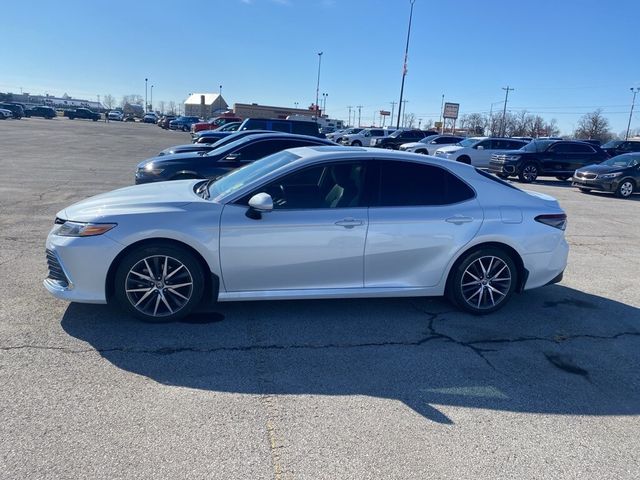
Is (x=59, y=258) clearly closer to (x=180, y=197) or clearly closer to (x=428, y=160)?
(x=180, y=197)

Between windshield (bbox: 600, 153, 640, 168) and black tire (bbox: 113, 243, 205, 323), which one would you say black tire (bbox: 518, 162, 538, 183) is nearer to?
windshield (bbox: 600, 153, 640, 168)

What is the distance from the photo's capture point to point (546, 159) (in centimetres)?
1928

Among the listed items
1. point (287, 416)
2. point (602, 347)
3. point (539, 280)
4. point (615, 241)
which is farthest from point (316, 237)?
point (615, 241)

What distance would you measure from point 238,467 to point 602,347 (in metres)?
3.47

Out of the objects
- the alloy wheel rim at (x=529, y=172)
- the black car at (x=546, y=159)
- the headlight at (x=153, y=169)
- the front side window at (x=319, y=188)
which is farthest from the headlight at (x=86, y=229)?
the alloy wheel rim at (x=529, y=172)

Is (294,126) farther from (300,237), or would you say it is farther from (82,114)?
(82,114)

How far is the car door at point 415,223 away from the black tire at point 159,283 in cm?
158

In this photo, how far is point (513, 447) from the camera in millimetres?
2922

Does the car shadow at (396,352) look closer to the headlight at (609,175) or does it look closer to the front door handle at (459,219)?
the front door handle at (459,219)

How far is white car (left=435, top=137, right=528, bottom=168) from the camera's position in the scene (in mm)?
22203

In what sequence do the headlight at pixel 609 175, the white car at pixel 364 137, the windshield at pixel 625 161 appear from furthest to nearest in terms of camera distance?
the white car at pixel 364 137
the windshield at pixel 625 161
the headlight at pixel 609 175

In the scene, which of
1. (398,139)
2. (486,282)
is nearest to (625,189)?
(486,282)

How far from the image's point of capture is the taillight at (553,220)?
494cm

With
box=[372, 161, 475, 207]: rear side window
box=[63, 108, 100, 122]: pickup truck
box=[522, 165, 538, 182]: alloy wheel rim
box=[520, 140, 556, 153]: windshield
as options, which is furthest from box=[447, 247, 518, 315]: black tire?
box=[63, 108, 100, 122]: pickup truck
